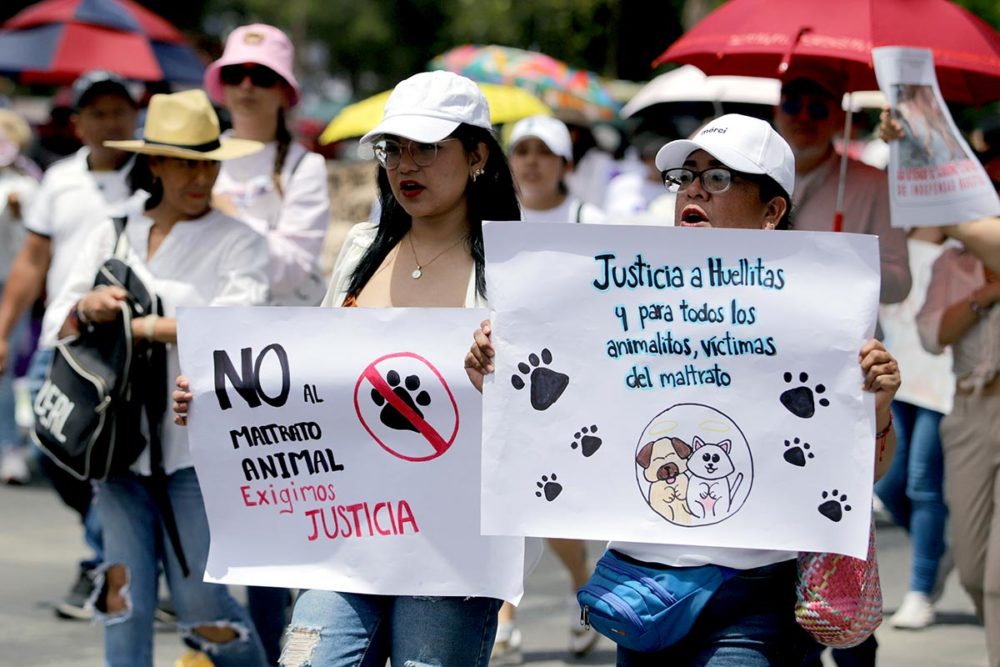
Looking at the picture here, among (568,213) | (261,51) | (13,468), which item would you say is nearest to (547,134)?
(568,213)

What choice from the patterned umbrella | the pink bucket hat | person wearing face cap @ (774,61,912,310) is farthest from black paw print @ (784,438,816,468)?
the patterned umbrella

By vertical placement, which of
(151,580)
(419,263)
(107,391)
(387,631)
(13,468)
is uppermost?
(419,263)

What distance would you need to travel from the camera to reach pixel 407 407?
3777mm

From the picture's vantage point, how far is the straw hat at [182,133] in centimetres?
505

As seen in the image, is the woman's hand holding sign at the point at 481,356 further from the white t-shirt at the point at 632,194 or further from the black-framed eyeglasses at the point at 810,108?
the white t-shirt at the point at 632,194

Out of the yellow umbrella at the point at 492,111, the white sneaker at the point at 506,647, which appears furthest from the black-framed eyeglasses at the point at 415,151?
the yellow umbrella at the point at 492,111

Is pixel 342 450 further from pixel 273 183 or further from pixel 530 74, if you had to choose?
pixel 530 74

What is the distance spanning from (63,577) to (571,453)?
5.09 meters

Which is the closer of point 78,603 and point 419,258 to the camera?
point 419,258

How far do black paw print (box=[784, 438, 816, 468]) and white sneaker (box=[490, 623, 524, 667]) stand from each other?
10.3 ft

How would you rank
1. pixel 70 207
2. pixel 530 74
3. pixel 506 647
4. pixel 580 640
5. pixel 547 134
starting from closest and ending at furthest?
1. pixel 506 647
2. pixel 580 640
3. pixel 70 207
4. pixel 547 134
5. pixel 530 74

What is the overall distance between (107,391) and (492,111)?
526cm

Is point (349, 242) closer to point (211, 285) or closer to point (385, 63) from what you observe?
point (211, 285)

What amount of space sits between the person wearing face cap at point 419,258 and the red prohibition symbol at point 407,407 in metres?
0.24
